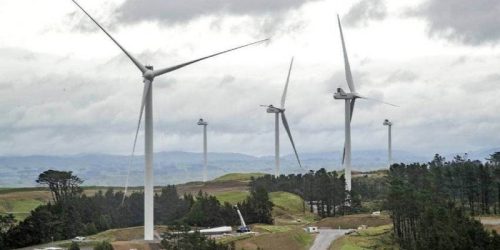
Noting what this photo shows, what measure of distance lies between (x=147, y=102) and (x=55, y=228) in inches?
2334

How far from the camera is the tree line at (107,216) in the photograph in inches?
6314

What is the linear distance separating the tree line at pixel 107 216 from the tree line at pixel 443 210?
38.8 metres

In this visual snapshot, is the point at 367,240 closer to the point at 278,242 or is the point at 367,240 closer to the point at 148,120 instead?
the point at 278,242

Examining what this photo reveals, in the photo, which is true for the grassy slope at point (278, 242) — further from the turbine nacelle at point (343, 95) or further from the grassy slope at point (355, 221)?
the turbine nacelle at point (343, 95)

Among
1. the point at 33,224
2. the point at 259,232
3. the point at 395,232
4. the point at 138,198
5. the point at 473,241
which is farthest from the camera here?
the point at 138,198

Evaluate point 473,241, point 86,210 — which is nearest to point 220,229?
point 86,210

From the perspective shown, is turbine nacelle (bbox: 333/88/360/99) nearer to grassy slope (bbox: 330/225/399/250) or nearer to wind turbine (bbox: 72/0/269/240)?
grassy slope (bbox: 330/225/399/250)

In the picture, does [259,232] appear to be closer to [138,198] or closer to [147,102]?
[147,102]

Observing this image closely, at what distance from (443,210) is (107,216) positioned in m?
90.6

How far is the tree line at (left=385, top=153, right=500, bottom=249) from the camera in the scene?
9812 cm

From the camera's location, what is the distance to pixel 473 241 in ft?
322

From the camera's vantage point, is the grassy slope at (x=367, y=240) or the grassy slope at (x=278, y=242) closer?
the grassy slope at (x=367, y=240)

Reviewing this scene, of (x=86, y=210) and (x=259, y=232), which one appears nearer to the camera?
(x=259, y=232)

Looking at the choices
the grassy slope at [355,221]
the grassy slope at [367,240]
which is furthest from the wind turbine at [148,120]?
the grassy slope at [355,221]
